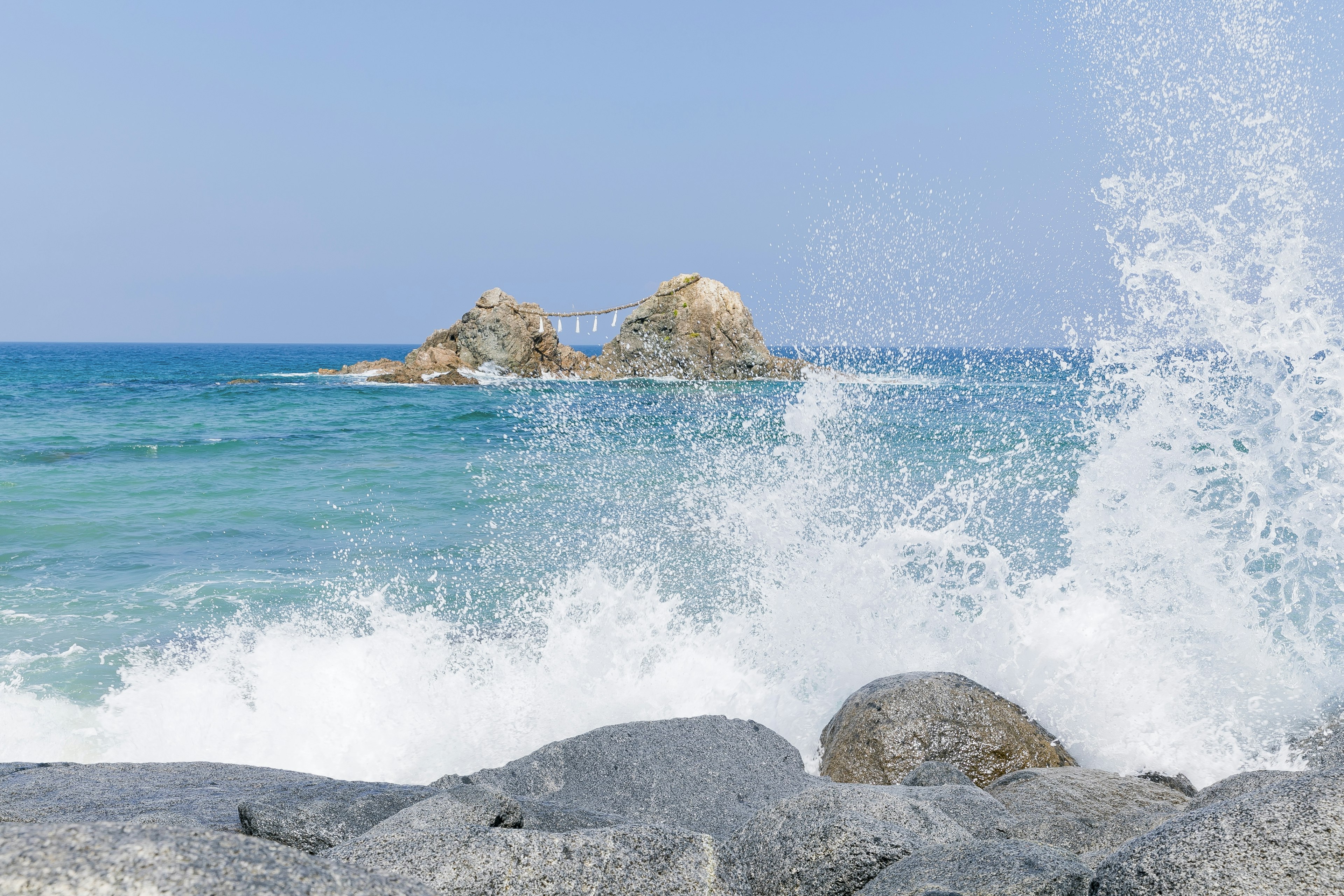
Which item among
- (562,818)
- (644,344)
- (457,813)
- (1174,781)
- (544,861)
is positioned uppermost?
(644,344)

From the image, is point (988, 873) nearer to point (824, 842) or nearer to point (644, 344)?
point (824, 842)

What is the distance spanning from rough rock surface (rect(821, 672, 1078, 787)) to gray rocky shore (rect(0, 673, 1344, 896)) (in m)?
0.01

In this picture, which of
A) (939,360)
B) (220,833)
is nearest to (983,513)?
(220,833)

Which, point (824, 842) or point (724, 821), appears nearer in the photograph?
point (824, 842)

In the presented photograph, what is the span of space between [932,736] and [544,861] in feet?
9.58

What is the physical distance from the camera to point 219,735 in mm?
5012

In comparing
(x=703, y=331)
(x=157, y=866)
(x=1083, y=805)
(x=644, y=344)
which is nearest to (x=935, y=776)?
(x=1083, y=805)

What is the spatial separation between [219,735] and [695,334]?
28.5 meters

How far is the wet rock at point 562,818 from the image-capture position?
2836 millimetres

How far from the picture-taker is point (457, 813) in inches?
101

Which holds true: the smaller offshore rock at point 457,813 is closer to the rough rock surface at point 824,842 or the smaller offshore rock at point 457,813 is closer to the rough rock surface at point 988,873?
the rough rock surface at point 824,842

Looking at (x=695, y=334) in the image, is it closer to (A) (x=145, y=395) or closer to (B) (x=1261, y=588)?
(A) (x=145, y=395)

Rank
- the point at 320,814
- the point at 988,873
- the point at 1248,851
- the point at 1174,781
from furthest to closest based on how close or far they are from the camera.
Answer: the point at 1174,781 → the point at 320,814 → the point at 988,873 → the point at 1248,851

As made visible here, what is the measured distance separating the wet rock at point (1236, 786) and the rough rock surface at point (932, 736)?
3.55 ft
